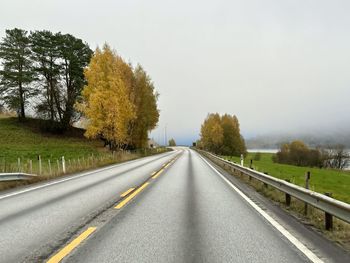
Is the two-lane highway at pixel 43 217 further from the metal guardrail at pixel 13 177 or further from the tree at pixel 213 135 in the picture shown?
the tree at pixel 213 135

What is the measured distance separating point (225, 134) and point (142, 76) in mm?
50246

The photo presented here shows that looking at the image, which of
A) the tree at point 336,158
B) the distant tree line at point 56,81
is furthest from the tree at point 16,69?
the tree at point 336,158

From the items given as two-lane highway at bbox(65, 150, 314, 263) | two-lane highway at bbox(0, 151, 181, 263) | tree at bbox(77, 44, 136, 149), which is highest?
tree at bbox(77, 44, 136, 149)

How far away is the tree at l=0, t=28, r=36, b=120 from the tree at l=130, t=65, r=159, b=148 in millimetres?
15601

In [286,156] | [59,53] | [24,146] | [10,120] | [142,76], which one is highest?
[59,53]

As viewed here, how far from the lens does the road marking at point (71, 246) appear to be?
13.6 ft

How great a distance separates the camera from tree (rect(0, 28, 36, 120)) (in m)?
44.5

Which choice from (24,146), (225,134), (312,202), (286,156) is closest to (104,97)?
(24,146)

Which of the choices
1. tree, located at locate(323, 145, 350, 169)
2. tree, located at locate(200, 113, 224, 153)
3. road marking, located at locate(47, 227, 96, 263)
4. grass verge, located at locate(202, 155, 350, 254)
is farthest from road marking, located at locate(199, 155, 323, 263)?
tree, located at locate(323, 145, 350, 169)

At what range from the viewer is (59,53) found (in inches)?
1875

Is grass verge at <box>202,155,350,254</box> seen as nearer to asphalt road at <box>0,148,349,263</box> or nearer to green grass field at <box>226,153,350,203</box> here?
asphalt road at <box>0,148,349,263</box>

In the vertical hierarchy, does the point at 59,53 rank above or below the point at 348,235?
above

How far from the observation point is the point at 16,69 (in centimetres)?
4619

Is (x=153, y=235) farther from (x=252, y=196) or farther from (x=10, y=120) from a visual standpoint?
(x=10, y=120)
